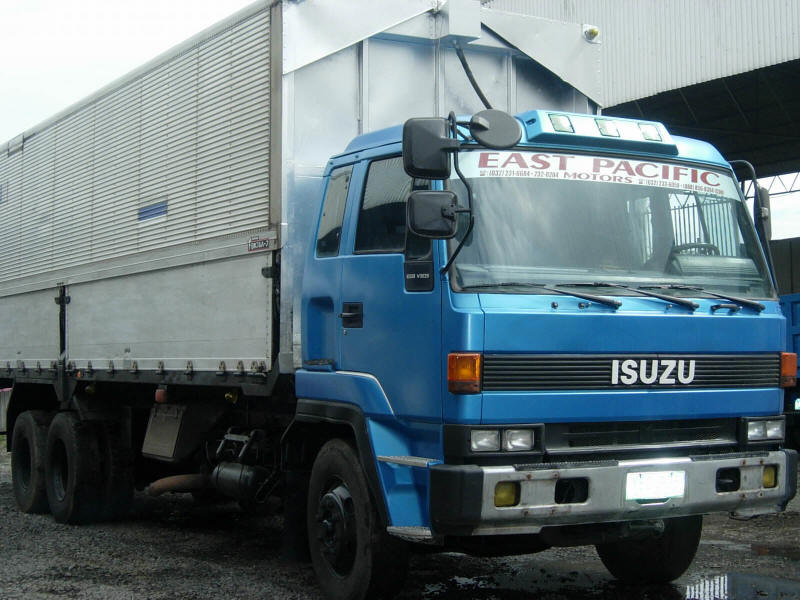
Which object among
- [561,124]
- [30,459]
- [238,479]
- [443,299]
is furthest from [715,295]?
[30,459]

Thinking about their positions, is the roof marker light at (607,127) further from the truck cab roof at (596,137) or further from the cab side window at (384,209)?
the cab side window at (384,209)

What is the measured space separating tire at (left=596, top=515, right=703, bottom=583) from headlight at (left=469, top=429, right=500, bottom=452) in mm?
1868

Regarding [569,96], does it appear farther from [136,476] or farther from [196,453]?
[136,476]

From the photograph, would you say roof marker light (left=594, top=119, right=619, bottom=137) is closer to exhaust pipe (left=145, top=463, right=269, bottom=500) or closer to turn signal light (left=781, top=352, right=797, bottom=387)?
turn signal light (left=781, top=352, right=797, bottom=387)

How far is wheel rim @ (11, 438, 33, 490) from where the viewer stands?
10383 millimetres

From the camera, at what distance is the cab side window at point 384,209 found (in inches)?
215

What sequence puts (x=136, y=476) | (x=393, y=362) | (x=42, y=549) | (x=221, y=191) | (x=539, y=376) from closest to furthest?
(x=539, y=376)
(x=393, y=362)
(x=221, y=191)
(x=42, y=549)
(x=136, y=476)

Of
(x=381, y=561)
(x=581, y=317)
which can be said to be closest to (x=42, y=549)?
(x=381, y=561)

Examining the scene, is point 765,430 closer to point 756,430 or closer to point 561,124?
point 756,430

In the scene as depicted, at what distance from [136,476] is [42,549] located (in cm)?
153

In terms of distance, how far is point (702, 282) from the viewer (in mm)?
5500

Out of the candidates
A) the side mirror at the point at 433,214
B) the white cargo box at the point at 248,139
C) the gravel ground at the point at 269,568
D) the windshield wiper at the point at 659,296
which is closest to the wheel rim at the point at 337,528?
the gravel ground at the point at 269,568

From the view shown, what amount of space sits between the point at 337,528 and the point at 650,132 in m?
2.74

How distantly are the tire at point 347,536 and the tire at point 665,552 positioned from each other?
1.59 m
